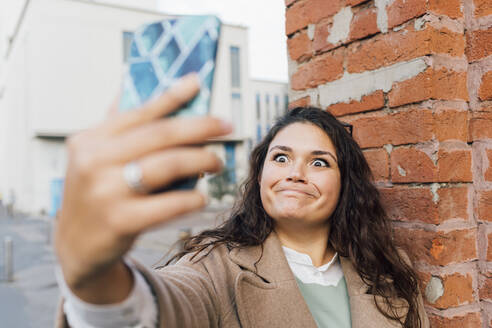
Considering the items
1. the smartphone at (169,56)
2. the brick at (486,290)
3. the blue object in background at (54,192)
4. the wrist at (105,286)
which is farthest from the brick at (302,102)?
the blue object in background at (54,192)

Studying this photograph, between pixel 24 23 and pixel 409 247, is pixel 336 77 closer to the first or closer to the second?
pixel 409 247

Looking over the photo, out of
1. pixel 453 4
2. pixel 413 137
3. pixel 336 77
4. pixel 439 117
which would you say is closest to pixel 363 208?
pixel 413 137

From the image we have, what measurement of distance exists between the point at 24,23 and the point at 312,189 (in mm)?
→ 21597

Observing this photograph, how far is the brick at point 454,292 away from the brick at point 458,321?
4cm

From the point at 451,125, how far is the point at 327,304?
81 centimetres

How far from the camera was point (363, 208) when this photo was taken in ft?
5.31

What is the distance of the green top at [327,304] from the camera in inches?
56.6

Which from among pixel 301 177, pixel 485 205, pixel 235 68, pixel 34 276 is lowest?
pixel 34 276

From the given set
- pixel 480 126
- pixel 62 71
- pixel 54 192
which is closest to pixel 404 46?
pixel 480 126

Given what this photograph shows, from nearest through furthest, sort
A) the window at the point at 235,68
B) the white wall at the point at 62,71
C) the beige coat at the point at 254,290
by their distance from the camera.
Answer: the beige coat at the point at 254,290 → the white wall at the point at 62,71 → the window at the point at 235,68

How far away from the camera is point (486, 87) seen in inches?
55.9

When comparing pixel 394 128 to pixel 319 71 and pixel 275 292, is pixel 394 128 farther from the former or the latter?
pixel 275 292

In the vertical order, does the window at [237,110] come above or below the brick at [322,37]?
above

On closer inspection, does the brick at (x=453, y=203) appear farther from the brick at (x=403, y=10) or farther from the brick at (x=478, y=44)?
the brick at (x=403, y=10)
